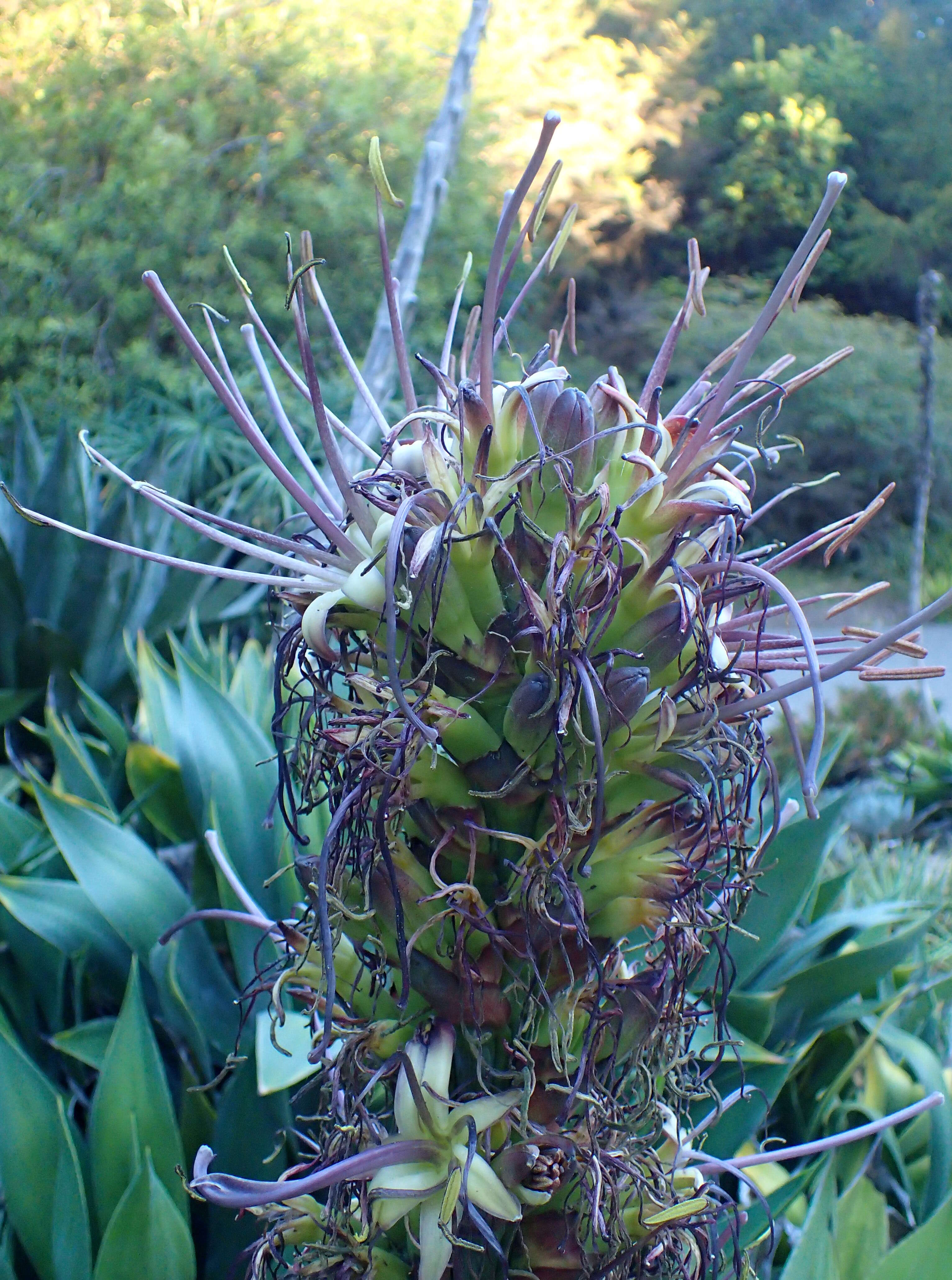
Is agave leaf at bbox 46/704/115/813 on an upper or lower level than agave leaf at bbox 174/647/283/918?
lower

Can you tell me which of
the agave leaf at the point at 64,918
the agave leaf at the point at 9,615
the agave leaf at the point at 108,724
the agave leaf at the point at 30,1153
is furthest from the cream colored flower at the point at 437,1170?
the agave leaf at the point at 9,615

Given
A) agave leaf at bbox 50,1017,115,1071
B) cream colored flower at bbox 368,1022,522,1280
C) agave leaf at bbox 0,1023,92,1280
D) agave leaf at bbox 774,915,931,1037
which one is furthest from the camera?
agave leaf at bbox 774,915,931,1037

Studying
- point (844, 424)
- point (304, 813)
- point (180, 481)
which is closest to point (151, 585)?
point (180, 481)

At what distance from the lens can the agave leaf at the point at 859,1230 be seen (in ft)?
4.32

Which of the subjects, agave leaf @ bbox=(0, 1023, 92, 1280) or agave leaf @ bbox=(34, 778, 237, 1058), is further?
agave leaf @ bbox=(34, 778, 237, 1058)

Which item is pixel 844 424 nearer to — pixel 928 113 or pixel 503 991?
pixel 928 113

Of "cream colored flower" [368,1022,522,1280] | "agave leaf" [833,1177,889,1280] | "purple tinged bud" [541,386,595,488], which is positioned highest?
"purple tinged bud" [541,386,595,488]

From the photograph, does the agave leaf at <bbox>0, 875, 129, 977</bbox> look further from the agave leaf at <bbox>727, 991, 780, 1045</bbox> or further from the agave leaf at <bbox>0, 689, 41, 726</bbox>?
the agave leaf at <bbox>0, 689, 41, 726</bbox>

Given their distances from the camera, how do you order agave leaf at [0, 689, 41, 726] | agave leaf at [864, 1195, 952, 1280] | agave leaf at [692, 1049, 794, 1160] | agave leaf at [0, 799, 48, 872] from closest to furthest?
1. agave leaf at [864, 1195, 952, 1280]
2. agave leaf at [692, 1049, 794, 1160]
3. agave leaf at [0, 799, 48, 872]
4. agave leaf at [0, 689, 41, 726]

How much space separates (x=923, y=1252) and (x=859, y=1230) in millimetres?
A: 293

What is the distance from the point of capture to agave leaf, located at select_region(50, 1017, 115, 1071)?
153cm

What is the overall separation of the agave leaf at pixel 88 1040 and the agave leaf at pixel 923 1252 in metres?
1.16

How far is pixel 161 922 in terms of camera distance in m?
1.62

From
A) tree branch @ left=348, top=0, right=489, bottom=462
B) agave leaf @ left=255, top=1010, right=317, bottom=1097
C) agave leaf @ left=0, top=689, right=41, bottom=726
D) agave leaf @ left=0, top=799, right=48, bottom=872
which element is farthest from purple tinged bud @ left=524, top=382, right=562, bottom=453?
agave leaf @ left=0, top=689, right=41, bottom=726
